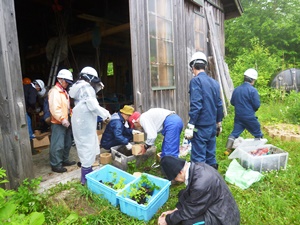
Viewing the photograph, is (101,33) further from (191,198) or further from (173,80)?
(191,198)

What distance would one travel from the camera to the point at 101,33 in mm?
7820

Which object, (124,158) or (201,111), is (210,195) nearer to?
(201,111)

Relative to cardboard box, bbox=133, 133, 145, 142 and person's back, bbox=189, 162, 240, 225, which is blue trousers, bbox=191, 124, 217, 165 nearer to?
cardboard box, bbox=133, 133, 145, 142

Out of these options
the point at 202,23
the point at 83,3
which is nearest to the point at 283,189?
the point at 202,23

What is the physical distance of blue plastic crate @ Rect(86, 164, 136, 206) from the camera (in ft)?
10.1

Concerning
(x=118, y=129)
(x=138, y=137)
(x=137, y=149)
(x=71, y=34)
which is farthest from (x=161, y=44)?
(x=71, y=34)

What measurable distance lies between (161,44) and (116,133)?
2.94m

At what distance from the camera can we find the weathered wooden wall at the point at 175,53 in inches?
200

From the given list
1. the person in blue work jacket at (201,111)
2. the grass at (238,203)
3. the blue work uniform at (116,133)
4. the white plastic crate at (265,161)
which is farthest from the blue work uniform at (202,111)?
the blue work uniform at (116,133)

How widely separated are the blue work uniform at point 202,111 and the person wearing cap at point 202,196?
1.49 meters

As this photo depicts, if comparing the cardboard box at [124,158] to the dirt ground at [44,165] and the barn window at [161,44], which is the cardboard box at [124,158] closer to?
the dirt ground at [44,165]

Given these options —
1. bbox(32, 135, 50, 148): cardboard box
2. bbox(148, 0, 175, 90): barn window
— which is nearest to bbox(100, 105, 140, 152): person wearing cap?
bbox(148, 0, 175, 90): barn window

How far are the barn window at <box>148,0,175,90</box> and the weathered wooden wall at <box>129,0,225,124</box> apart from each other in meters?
0.19

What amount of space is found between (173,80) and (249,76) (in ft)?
6.86
